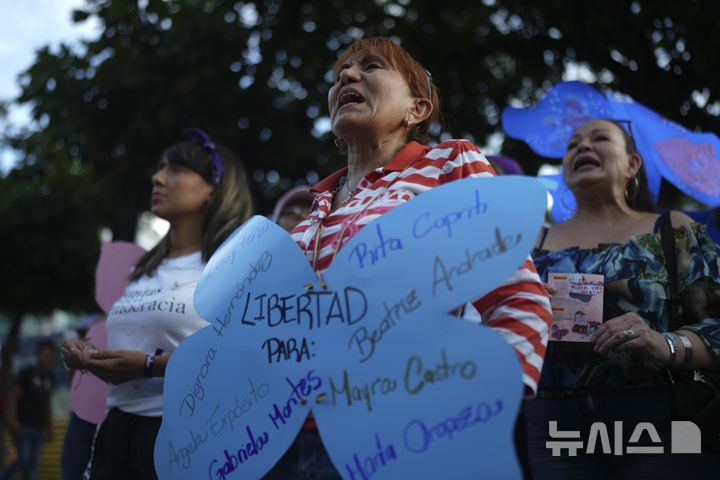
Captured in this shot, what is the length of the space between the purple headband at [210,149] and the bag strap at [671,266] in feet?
5.19

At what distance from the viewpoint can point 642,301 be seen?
234 cm

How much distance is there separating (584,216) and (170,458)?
1.58 meters

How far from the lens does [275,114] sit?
7.20 m

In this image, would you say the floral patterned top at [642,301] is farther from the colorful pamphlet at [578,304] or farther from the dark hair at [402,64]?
the dark hair at [402,64]

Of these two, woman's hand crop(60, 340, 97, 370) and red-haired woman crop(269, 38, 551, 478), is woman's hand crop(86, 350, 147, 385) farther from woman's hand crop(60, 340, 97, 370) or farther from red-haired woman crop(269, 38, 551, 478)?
red-haired woman crop(269, 38, 551, 478)

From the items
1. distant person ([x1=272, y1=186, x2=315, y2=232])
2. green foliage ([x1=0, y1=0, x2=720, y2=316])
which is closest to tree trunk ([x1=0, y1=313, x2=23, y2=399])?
green foliage ([x1=0, y1=0, x2=720, y2=316])

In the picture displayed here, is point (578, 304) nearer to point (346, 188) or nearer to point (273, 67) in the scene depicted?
point (346, 188)

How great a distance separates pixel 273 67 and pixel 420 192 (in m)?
5.06

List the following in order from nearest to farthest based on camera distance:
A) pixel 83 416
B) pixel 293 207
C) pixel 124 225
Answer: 1. pixel 83 416
2. pixel 293 207
3. pixel 124 225

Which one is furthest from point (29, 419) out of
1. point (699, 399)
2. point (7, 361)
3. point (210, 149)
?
point (699, 399)

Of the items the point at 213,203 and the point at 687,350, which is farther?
the point at 213,203

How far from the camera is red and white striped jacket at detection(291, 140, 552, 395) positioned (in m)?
1.44

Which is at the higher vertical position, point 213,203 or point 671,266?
point 213,203

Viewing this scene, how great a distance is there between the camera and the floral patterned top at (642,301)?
2.28m
